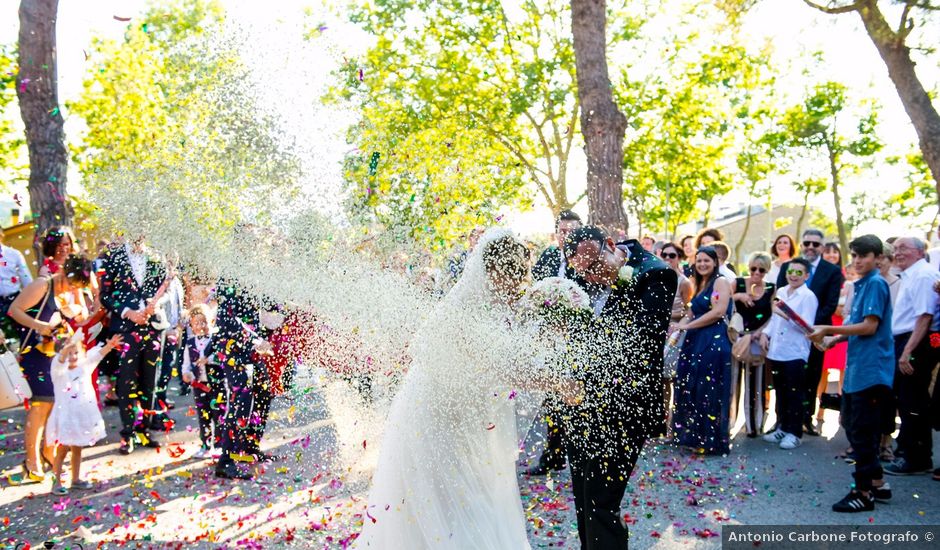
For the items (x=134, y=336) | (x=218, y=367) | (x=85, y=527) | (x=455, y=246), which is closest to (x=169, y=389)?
(x=134, y=336)

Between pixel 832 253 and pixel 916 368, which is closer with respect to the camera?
pixel 916 368

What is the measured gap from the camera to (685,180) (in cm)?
3578

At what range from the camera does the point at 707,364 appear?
783 centimetres

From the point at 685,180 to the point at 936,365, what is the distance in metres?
30.2

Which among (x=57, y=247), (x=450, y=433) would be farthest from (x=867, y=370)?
(x=57, y=247)

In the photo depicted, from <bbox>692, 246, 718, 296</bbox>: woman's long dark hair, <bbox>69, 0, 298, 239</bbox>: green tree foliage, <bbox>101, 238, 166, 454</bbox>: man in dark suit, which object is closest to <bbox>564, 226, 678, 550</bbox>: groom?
<bbox>69, 0, 298, 239</bbox>: green tree foliage

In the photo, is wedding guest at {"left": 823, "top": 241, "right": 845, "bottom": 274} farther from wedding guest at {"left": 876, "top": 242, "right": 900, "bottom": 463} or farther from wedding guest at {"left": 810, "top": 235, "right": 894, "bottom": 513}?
wedding guest at {"left": 810, "top": 235, "right": 894, "bottom": 513}

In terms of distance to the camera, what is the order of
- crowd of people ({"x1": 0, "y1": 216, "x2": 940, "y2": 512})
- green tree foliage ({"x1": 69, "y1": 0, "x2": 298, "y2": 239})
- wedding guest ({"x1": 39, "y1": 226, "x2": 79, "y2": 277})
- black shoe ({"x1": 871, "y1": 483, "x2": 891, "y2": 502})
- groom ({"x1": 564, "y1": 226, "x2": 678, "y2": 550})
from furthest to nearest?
wedding guest ({"x1": 39, "y1": 226, "x2": 79, "y2": 277}), black shoe ({"x1": 871, "y1": 483, "x2": 891, "y2": 502}), crowd of people ({"x1": 0, "y1": 216, "x2": 940, "y2": 512}), green tree foliage ({"x1": 69, "y1": 0, "x2": 298, "y2": 239}), groom ({"x1": 564, "y1": 226, "x2": 678, "y2": 550})

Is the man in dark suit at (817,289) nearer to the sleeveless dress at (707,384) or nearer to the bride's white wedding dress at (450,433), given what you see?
the sleeveless dress at (707,384)

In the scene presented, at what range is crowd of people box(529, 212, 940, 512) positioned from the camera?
18.5ft

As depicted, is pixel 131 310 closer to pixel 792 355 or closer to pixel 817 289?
pixel 792 355

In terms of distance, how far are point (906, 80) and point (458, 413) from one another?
8.89 metres

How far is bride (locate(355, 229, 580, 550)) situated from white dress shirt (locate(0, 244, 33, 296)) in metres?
5.97

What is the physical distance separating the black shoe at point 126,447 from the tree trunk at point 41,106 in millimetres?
2870
